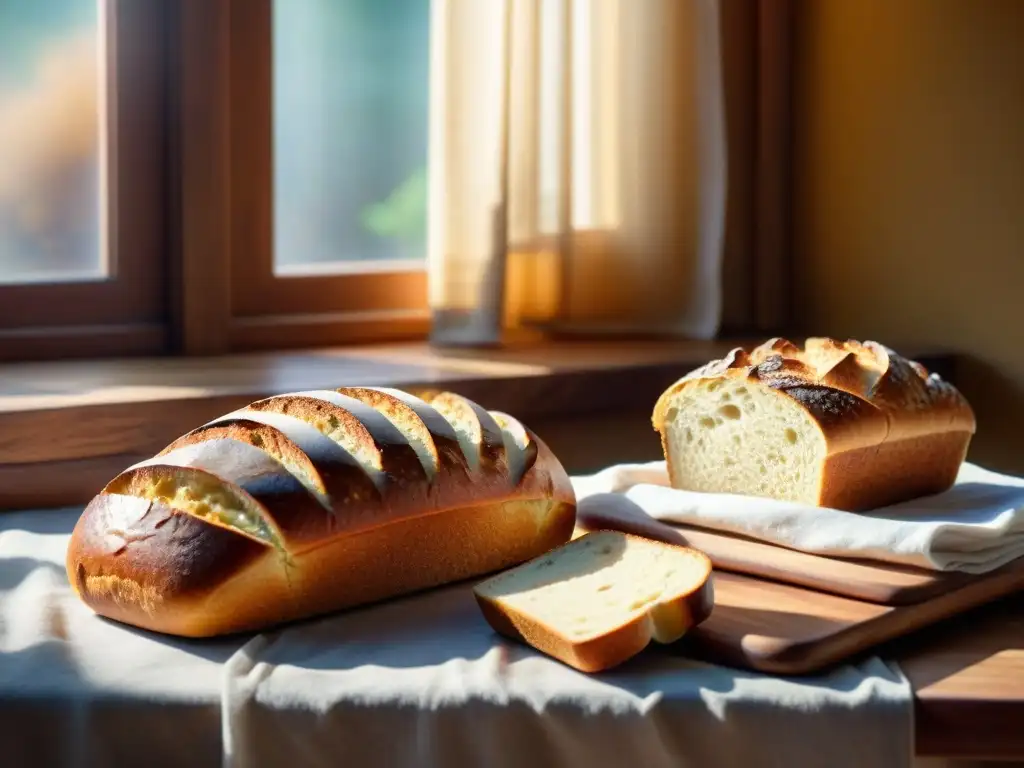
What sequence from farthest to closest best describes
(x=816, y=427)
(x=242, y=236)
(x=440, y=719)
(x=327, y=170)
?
(x=327, y=170) < (x=242, y=236) < (x=816, y=427) < (x=440, y=719)

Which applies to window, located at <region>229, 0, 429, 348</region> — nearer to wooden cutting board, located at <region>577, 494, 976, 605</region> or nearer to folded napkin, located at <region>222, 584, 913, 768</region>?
wooden cutting board, located at <region>577, 494, 976, 605</region>

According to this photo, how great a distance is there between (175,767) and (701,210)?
6.27ft

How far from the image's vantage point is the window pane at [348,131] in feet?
7.86

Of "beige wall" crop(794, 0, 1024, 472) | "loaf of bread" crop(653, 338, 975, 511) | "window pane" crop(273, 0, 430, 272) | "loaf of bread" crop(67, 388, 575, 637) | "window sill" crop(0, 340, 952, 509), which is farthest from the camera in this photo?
"window pane" crop(273, 0, 430, 272)

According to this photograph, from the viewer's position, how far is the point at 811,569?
1073 millimetres

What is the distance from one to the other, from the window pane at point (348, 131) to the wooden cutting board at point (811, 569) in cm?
136

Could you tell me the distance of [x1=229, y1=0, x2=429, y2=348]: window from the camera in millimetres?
2334

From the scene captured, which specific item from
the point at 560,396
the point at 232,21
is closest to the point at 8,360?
the point at 232,21

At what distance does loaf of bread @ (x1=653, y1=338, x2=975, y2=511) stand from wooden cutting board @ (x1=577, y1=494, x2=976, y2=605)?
11cm

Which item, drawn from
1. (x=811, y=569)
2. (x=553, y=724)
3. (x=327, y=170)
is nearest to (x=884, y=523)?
(x=811, y=569)

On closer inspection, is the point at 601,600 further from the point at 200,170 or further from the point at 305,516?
the point at 200,170

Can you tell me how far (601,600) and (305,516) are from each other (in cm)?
23

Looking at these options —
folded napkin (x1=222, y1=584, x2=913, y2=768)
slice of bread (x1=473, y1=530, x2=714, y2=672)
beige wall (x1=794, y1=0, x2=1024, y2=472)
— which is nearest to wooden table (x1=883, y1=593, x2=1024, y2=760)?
folded napkin (x1=222, y1=584, x2=913, y2=768)

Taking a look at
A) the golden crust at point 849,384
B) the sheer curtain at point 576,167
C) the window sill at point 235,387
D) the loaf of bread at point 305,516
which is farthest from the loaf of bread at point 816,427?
the sheer curtain at point 576,167
